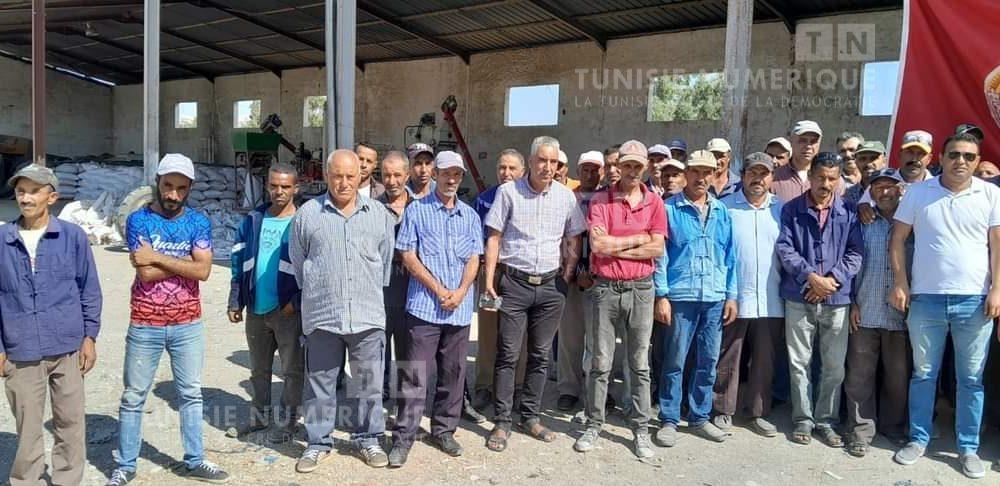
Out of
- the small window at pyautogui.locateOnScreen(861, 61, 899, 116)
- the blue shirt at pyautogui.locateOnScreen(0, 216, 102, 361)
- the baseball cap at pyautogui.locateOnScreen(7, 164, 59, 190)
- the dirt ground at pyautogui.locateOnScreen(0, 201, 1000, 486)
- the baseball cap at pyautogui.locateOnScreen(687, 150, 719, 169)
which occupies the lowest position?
the dirt ground at pyautogui.locateOnScreen(0, 201, 1000, 486)

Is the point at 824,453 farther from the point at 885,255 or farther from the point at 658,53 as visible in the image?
the point at 658,53

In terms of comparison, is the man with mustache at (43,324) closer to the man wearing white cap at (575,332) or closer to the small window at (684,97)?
the man wearing white cap at (575,332)

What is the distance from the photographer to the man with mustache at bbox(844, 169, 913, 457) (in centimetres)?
391

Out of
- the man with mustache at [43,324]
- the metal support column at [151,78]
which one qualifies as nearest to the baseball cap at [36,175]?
the man with mustache at [43,324]

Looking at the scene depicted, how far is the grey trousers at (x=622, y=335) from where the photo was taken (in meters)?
3.84

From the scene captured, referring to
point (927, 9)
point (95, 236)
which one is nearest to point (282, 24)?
point (95, 236)

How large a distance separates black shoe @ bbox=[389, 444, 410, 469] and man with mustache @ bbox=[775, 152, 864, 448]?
2285mm

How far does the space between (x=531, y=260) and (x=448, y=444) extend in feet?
3.66

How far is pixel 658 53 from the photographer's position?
1329cm

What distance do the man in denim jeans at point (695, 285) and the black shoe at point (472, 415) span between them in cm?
110

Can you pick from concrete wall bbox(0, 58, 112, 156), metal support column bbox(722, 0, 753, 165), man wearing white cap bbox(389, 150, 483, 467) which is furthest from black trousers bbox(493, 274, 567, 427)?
concrete wall bbox(0, 58, 112, 156)

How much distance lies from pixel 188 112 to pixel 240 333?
19.3 metres

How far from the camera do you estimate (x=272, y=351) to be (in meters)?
3.92

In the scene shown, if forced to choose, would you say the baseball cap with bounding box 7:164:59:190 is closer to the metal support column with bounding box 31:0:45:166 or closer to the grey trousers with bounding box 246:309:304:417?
the grey trousers with bounding box 246:309:304:417
